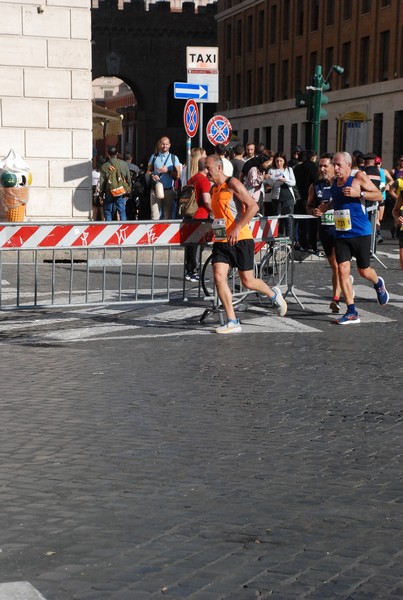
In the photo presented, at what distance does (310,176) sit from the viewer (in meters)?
21.9

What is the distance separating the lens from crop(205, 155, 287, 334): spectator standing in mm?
11617

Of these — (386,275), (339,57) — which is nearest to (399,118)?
(339,57)

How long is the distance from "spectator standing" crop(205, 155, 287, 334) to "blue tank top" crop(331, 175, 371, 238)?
1.09 m

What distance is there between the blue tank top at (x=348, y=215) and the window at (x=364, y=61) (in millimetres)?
39536

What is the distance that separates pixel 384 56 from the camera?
161 ft

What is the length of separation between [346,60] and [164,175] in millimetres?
33341

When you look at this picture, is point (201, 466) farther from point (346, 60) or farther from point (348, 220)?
point (346, 60)

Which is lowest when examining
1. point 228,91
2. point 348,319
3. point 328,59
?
point 348,319

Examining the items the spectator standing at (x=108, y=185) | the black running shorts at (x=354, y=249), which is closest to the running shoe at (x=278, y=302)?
the black running shorts at (x=354, y=249)

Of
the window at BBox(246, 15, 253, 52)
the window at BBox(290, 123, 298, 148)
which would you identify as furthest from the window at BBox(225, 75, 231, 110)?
the window at BBox(290, 123, 298, 148)

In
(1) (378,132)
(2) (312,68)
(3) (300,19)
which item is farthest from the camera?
(3) (300,19)

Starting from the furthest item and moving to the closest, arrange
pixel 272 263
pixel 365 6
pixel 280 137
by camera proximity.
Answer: pixel 280 137 < pixel 365 6 < pixel 272 263

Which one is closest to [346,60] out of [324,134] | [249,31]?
[324,134]

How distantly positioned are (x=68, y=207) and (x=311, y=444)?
51.1ft
